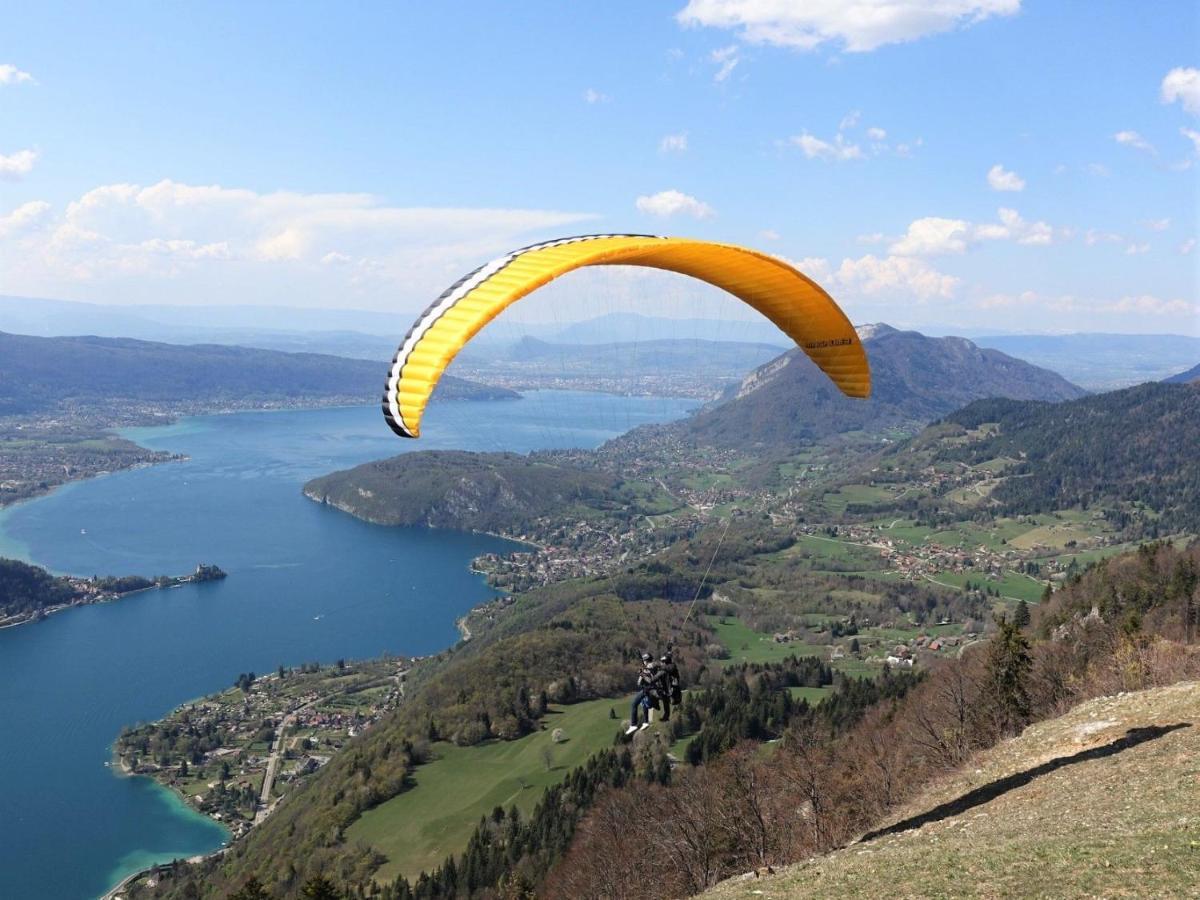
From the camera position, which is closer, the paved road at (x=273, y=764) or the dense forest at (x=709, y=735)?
the dense forest at (x=709, y=735)

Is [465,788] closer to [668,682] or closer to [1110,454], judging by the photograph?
[668,682]

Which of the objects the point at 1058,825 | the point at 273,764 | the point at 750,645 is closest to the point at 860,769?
the point at 1058,825

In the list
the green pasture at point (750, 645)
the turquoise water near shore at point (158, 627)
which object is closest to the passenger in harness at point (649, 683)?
the turquoise water near shore at point (158, 627)

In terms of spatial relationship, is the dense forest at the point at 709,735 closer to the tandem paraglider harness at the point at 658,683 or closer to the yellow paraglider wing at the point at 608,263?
the tandem paraglider harness at the point at 658,683

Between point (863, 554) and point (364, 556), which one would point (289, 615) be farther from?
point (863, 554)

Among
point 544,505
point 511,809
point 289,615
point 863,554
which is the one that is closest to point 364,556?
point 289,615
